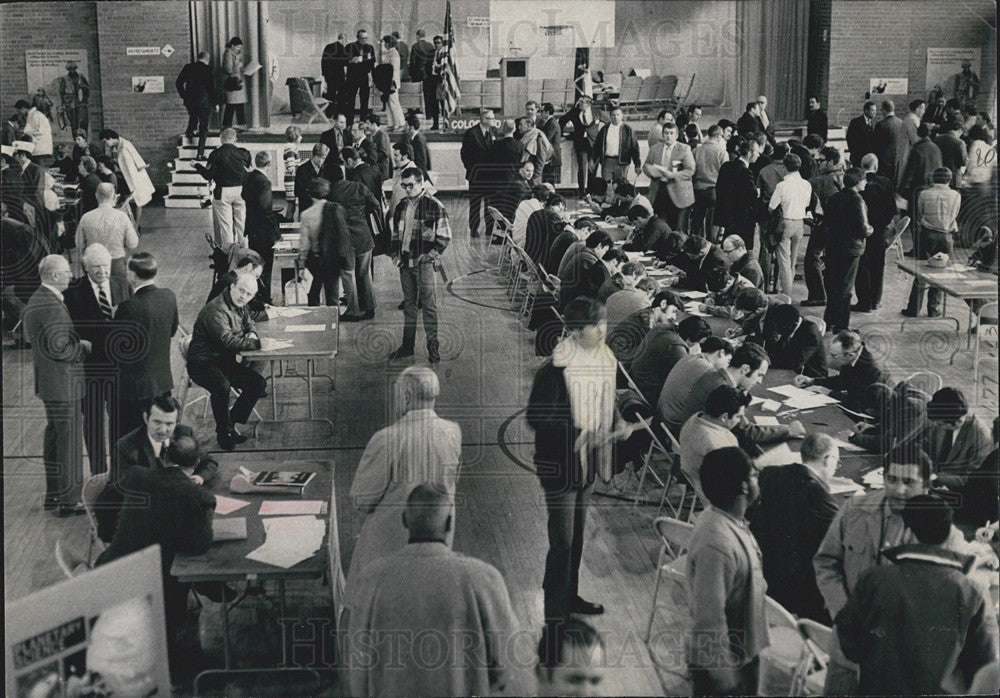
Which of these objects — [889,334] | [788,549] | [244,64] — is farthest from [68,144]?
[788,549]

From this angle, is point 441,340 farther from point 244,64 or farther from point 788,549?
point 244,64

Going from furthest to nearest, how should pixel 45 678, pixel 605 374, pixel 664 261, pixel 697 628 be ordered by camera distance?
pixel 664 261
pixel 605 374
pixel 45 678
pixel 697 628

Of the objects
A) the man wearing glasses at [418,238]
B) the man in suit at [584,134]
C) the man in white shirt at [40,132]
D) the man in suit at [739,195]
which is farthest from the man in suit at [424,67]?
the man wearing glasses at [418,238]

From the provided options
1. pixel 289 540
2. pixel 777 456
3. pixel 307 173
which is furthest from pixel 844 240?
pixel 289 540

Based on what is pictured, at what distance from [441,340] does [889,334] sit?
4409 millimetres

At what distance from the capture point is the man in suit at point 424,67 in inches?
729

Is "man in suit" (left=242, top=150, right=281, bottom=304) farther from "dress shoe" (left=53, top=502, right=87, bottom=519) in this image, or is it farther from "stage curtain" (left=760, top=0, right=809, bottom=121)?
"stage curtain" (left=760, top=0, right=809, bottom=121)

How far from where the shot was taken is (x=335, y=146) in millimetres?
13688

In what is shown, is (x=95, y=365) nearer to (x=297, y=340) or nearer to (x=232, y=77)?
(x=297, y=340)

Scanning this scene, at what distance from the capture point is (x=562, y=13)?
21469 mm

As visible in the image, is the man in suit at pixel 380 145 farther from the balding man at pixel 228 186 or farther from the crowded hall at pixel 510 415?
the balding man at pixel 228 186

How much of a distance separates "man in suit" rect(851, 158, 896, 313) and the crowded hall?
3cm

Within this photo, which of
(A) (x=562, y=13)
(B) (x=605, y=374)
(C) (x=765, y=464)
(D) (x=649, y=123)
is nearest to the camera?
(C) (x=765, y=464)

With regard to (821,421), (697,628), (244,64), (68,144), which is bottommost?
(697,628)
